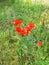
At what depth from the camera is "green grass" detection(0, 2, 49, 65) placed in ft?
12.9

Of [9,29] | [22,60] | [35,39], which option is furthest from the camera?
[9,29]

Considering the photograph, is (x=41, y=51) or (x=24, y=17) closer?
(x=41, y=51)

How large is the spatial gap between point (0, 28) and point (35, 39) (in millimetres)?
989

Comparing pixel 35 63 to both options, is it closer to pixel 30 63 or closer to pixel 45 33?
pixel 30 63

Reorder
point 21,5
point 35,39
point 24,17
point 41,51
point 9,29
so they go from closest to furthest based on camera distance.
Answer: point 41,51
point 35,39
point 9,29
point 24,17
point 21,5

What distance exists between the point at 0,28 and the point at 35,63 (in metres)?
1.72

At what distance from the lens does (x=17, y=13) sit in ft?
19.6

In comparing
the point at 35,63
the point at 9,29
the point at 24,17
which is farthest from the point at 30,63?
the point at 24,17

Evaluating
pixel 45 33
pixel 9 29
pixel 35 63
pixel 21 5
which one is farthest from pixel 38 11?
pixel 35 63

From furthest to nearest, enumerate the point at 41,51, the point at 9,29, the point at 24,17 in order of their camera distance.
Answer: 1. the point at 24,17
2. the point at 9,29
3. the point at 41,51

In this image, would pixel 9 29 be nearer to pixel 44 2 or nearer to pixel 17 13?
pixel 17 13

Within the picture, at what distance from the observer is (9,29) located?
5328 millimetres

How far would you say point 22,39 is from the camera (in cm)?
382

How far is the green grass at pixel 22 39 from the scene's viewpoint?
155 inches
